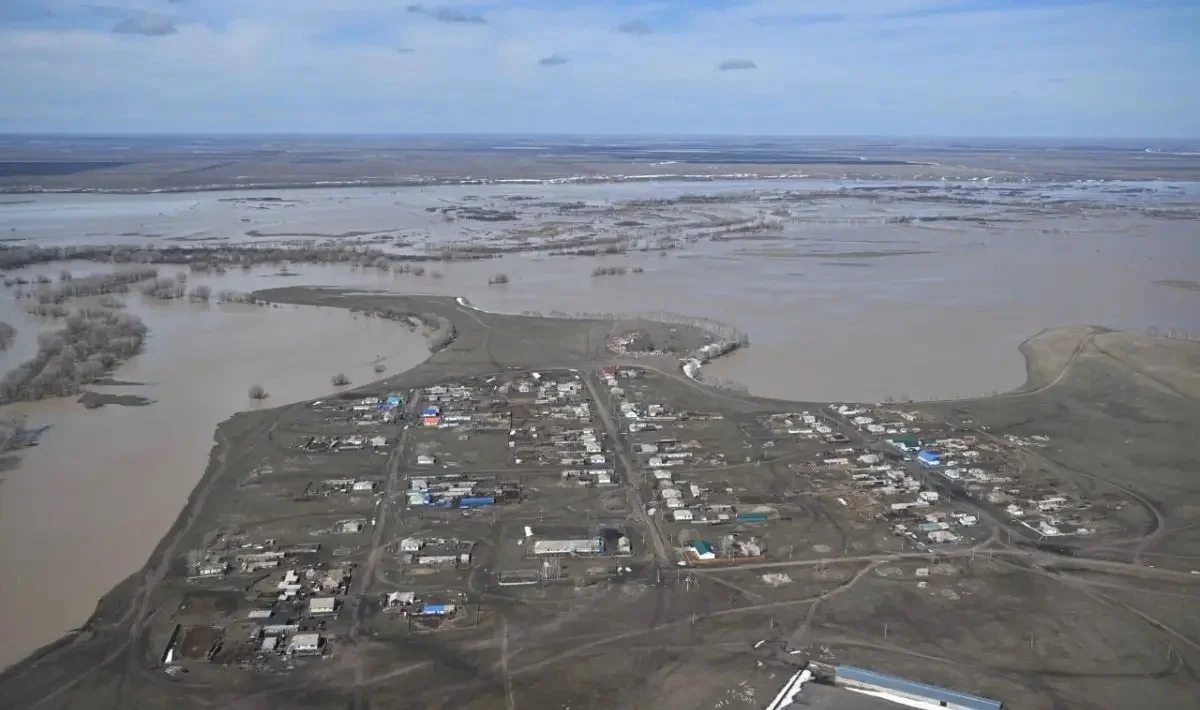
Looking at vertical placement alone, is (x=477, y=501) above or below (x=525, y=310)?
below

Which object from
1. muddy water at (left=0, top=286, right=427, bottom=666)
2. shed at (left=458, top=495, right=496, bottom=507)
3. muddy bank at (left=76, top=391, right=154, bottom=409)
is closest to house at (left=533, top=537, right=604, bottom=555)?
shed at (left=458, top=495, right=496, bottom=507)

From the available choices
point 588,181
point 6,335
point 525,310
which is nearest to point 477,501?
point 525,310

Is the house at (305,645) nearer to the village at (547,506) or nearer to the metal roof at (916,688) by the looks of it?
the village at (547,506)

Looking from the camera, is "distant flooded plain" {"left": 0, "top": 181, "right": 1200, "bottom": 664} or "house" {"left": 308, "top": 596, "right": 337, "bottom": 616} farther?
"distant flooded plain" {"left": 0, "top": 181, "right": 1200, "bottom": 664}

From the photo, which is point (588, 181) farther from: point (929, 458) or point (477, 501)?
point (477, 501)

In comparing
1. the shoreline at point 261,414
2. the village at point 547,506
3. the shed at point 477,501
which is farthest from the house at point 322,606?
the shed at point 477,501

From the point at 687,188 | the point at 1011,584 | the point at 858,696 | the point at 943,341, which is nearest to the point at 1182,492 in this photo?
the point at 1011,584

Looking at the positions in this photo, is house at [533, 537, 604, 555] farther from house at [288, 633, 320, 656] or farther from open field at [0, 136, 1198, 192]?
open field at [0, 136, 1198, 192]
